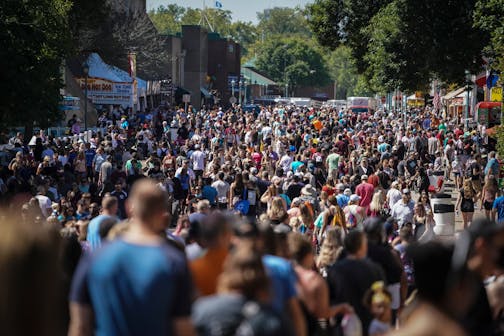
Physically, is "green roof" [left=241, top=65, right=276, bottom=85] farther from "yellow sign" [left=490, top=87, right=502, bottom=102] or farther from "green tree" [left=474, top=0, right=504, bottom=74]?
"green tree" [left=474, top=0, right=504, bottom=74]

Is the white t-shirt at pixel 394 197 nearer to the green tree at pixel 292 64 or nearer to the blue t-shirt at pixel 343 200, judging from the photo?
the blue t-shirt at pixel 343 200

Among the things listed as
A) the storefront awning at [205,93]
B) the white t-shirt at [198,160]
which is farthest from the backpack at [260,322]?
the storefront awning at [205,93]

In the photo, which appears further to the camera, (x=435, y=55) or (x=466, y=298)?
(x=435, y=55)

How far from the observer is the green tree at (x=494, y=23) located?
1117 inches

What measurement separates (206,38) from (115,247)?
364 feet

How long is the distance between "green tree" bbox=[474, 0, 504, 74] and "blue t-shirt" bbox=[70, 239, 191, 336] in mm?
23200

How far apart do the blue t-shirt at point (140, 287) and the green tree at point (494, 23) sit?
23.2 m

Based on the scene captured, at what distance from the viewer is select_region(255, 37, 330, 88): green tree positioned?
582 ft

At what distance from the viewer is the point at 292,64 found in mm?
181500

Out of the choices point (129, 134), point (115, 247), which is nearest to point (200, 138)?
point (129, 134)

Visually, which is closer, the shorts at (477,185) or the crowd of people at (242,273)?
the crowd of people at (242,273)

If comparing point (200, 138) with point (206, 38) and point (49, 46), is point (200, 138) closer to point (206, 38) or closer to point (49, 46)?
point (49, 46)

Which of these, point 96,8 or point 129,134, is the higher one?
point 96,8

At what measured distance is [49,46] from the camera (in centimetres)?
3344
